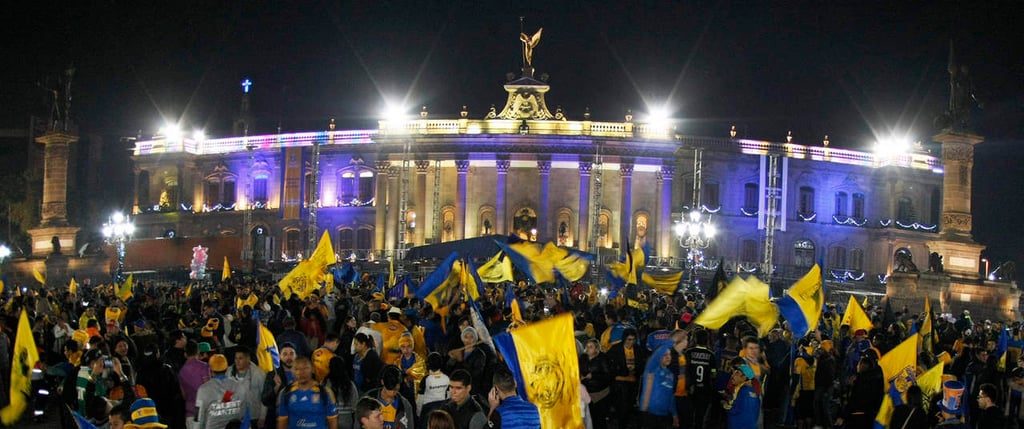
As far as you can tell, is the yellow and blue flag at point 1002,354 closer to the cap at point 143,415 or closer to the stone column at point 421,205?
the cap at point 143,415

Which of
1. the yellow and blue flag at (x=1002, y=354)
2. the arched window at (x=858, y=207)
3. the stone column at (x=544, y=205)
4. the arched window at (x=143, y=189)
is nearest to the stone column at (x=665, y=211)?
the stone column at (x=544, y=205)

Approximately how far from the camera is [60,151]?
54.8 metres

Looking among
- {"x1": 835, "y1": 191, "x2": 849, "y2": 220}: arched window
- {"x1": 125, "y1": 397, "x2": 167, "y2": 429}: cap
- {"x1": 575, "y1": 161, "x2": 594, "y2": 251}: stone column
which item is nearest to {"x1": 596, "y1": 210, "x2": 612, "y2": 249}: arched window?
{"x1": 575, "y1": 161, "x2": 594, "y2": 251}: stone column

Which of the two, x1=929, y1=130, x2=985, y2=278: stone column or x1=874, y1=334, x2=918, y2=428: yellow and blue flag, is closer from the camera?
x1=874, y1=334, x2=918, y2=428: yellow and blue flag

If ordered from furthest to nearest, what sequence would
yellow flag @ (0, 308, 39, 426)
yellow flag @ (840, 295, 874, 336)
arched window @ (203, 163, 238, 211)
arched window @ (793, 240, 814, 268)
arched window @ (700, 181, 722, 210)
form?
arched window @ (203, 163, 238, 211) < arched window @ (793, 240, 814, 268) < arched window @ (700, 181, 722, 210) < yellow flag @ (840, 295, 874, 336) < yellow flag @ (0, 308, 39, 426)

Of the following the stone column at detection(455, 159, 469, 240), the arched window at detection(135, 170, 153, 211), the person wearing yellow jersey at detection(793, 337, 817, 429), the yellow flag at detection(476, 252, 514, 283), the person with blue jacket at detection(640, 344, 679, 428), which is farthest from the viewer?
the arched window at detection(135, 170, 153, 211)

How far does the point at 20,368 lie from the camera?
1272cm

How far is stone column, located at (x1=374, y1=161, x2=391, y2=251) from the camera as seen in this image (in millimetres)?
65188

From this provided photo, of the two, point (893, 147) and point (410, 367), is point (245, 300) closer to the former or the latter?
point (410, 367)

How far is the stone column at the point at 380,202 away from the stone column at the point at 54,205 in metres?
17.2

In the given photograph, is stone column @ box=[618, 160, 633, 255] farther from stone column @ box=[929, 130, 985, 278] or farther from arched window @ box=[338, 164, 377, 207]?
stone column @ box=[929, 130, 985, 278]

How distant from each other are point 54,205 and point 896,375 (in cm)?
4929

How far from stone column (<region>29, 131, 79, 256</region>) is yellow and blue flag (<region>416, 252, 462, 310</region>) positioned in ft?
125

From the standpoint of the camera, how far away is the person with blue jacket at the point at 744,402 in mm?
11688
